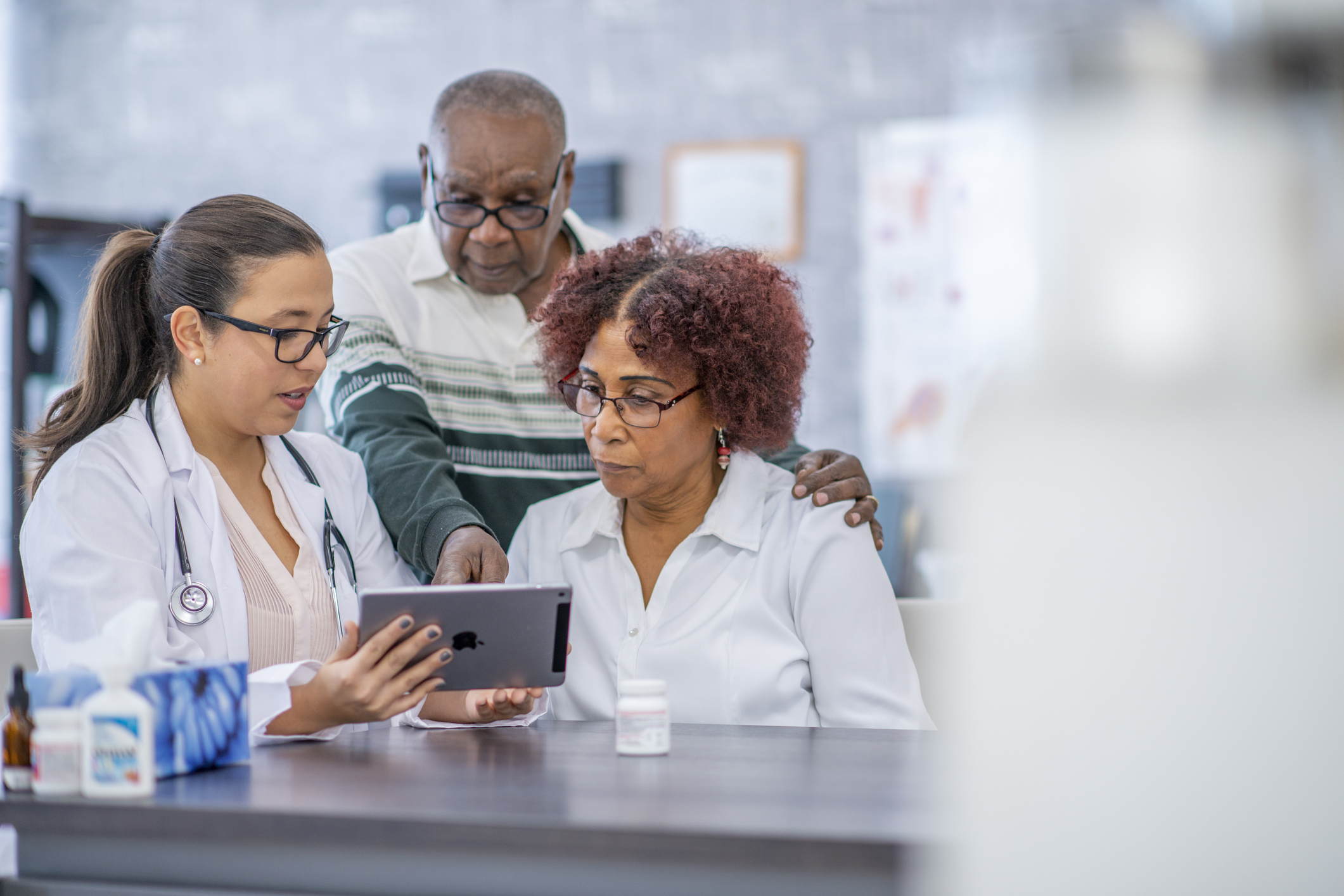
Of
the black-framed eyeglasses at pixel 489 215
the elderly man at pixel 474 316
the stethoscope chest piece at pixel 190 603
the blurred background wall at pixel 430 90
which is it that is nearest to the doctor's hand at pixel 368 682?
the stethoscope chest piece at pixel 190 603

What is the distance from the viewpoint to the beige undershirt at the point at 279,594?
5.96 feet

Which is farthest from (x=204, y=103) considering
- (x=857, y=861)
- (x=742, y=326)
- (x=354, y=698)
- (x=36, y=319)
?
(x=857, y=861)

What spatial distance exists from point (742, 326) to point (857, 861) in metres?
1.13

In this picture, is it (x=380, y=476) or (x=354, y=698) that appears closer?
(x=354, y=698)

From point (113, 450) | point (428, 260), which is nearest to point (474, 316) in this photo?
point (428, 260)

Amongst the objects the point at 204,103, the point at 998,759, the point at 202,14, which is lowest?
the point at 998,759

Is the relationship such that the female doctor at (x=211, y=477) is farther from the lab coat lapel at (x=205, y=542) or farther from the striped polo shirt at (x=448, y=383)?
the striped polo shirt at (x=448, y=383)

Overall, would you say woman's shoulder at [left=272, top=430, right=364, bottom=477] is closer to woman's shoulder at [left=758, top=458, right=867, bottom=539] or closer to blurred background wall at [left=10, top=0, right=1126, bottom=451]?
woman's shoulder at [left=758, top=458, right=867, bottom=539]

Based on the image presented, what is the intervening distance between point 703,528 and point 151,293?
0.95 meters

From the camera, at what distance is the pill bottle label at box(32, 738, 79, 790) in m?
1.24

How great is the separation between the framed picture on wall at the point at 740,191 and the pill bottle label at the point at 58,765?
11.5ft

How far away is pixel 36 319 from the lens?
427cm

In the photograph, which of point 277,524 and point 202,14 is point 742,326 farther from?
point 202,14

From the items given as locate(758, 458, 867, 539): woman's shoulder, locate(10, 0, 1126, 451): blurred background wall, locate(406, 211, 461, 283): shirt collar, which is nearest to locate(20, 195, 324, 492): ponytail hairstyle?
locate(406, 211, 461, 283): shirt collar
